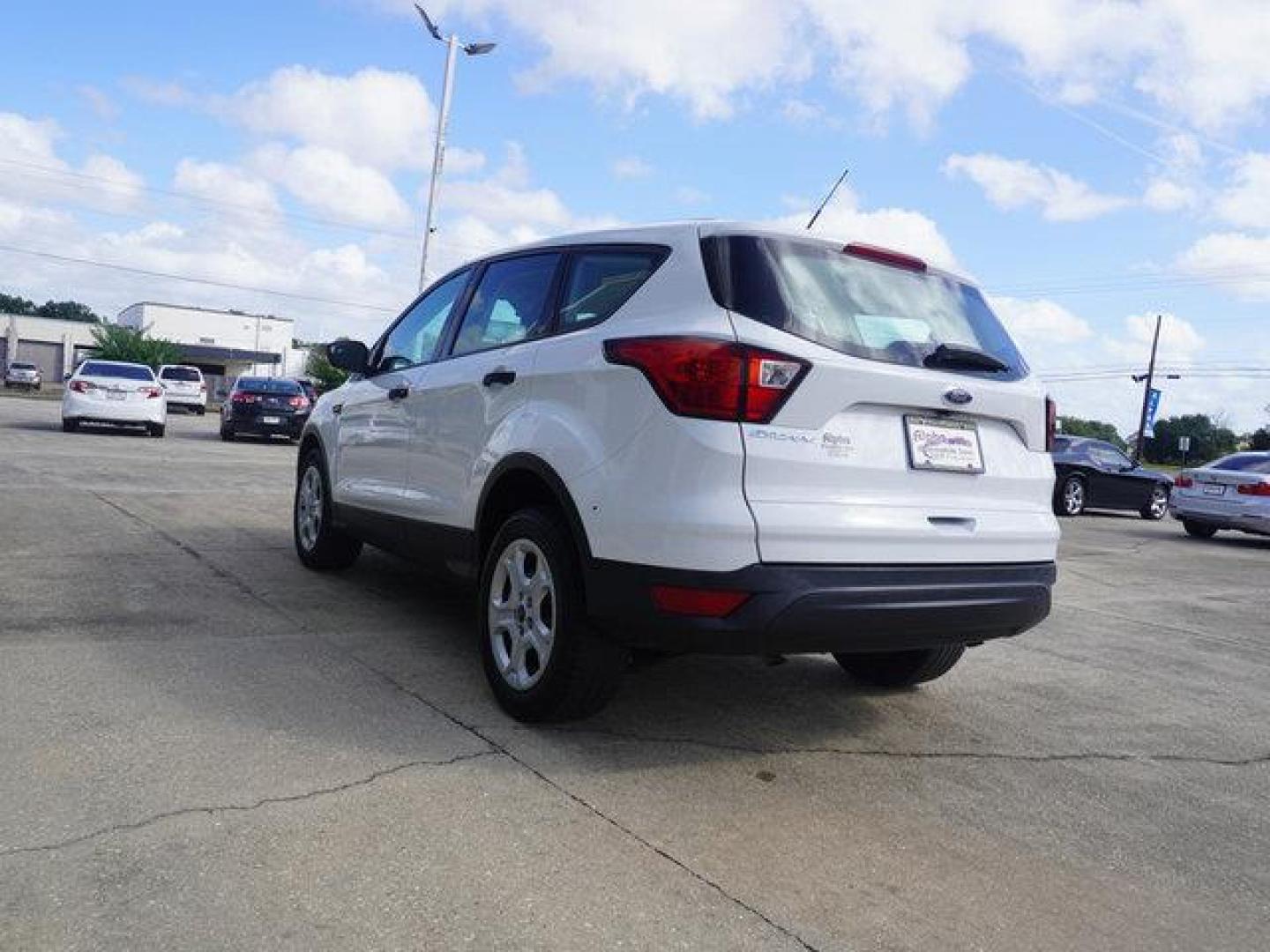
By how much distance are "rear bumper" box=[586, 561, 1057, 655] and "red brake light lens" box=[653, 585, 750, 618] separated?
0.05 feet

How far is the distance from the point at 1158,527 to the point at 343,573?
1590cm

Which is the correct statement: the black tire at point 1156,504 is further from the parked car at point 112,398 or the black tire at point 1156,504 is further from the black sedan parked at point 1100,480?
the parked car at point 112,398

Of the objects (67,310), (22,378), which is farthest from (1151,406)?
(67,310)

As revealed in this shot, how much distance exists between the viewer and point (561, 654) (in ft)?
12.4

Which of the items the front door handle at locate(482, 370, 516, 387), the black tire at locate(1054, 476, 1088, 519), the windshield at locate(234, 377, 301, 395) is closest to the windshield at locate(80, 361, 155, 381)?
the windshield at locate(234, 377, 301, 395)

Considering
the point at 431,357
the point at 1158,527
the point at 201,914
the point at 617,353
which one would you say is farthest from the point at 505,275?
the point at 1158,527

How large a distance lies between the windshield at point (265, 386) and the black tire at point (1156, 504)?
17.5m

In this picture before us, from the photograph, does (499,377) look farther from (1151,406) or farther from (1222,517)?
(1151,406)

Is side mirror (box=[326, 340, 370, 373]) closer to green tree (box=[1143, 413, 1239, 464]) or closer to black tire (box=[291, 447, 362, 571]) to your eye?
black tire (box=[291, 447, 362, 571])

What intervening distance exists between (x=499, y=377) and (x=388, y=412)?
4.88ft

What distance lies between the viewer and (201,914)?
253 centimetres

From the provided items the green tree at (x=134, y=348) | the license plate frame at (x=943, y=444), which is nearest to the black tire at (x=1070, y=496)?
the license plate frame at (x=943, y=444)

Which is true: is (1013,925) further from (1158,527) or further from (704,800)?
(1158,527)

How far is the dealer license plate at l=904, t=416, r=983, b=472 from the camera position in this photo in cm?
373
